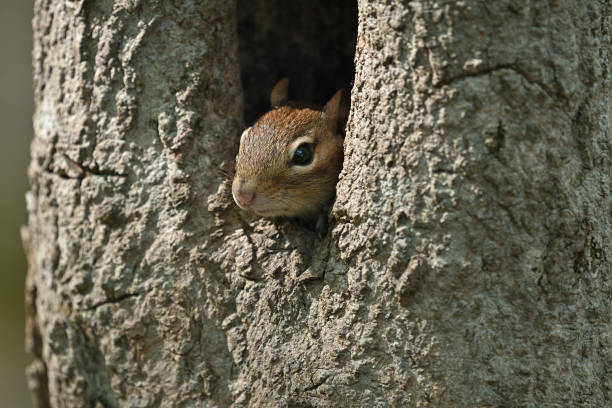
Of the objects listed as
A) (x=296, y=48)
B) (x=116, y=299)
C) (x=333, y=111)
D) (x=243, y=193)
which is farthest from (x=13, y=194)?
(x=243, y=193)

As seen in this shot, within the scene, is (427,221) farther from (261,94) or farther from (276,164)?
(261,94)

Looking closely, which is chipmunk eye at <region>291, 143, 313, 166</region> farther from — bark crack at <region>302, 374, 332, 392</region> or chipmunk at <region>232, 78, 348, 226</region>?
bark crack at <region>302, 374, 332, 392</region>

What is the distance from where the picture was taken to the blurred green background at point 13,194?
5344 mm

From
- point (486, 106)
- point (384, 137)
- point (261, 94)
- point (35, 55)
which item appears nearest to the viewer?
point (486, 106)

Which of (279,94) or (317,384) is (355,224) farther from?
(279,94)

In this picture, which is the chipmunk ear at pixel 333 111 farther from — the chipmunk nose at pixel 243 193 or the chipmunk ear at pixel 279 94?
the chipmunk nose at pixel 243 193

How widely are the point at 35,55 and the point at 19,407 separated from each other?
4001 mm

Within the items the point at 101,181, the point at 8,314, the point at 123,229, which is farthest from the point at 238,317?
the point at 8,314

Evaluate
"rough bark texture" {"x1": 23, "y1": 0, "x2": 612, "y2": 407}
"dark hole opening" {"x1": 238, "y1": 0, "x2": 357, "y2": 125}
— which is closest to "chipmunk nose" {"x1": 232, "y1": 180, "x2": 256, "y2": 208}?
"rough bark texture" {"x1": 23, "y1": 0, "x2": 612, "y2": 407}

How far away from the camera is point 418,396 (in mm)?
1820

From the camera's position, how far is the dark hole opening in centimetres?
301

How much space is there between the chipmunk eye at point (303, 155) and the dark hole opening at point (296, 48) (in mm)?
807

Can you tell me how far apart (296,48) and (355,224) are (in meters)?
1.58

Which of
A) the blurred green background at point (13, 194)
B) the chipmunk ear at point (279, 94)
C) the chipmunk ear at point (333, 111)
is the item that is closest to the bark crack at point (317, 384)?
the chipmunk ear at point (333, 111)
